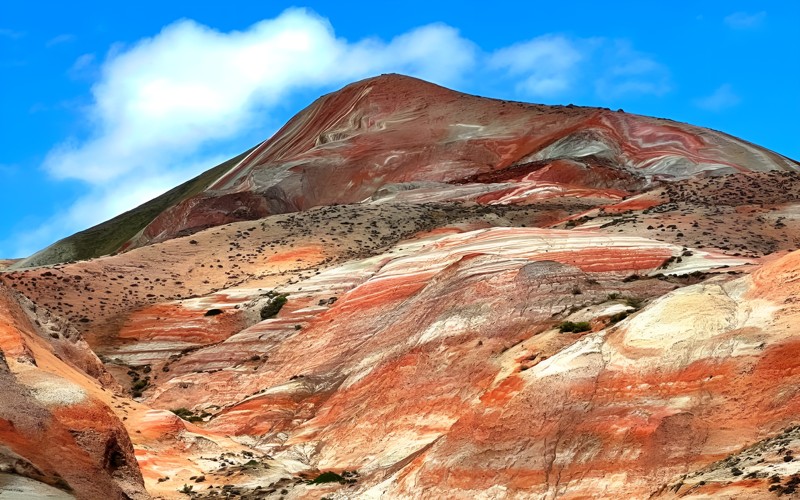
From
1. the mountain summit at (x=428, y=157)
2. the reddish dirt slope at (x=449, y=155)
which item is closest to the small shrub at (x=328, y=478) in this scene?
the reddish dirt slope at (x=449, y=155)

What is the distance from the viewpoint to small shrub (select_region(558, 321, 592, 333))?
102 feet

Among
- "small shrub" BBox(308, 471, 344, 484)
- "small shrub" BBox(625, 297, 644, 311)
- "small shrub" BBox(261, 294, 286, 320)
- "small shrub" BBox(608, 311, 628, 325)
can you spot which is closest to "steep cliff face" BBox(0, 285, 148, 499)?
"small shrub" BBox(308, 471, 344, 484)

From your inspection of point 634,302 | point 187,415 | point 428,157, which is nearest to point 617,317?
point 634,302

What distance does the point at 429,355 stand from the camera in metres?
34.8

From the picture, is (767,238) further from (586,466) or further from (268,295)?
(586,466)

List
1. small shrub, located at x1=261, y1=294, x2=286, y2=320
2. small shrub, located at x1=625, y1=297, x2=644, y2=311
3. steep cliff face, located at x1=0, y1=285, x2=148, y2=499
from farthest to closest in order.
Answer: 1. small shrub, located at x1=261, y1=294, x2=286, y2=320
2. small shrub, located at x1=625, y1=297, x2=644, y2=311
3. steep cliff face, located at x1=0, y1=285, x2=148, y2=499

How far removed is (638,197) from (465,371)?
130 ft

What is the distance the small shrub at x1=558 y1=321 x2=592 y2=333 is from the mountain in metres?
0.06

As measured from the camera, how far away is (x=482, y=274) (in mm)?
37469

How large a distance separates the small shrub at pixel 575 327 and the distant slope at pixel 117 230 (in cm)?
8795

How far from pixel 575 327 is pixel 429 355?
17.8ft

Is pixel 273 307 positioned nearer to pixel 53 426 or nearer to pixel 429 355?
pixel 429 355

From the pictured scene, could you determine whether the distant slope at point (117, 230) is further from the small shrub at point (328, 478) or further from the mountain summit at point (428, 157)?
the small shrub at point (328, 478)

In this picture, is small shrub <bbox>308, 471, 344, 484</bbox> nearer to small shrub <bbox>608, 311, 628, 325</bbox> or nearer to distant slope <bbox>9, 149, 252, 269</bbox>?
small shrub <bbox>608, 311, 628, 325</bbox>
